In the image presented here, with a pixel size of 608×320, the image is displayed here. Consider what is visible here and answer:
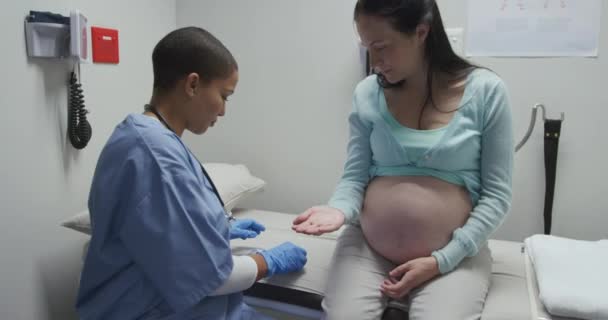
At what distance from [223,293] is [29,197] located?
0.69 metres

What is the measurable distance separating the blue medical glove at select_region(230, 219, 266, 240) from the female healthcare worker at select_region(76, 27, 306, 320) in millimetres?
268

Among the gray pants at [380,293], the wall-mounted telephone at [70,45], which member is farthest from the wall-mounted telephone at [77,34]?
the gray pants at [380,293]

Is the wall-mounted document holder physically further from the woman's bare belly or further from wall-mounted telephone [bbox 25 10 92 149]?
the woman's bare belly

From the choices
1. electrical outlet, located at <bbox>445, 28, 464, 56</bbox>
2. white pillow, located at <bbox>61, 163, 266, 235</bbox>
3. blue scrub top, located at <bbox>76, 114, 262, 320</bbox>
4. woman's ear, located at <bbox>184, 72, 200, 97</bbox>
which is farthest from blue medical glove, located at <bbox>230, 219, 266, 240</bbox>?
electrical outlet, located at <bbox>445, 28, 464, 56</bbox>

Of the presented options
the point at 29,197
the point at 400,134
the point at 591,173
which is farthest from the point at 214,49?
the point at 591,173

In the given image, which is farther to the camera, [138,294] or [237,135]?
[237,135]

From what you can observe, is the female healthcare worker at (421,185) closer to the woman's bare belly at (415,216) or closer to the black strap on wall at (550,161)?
the woman's bare belly at (415,216)

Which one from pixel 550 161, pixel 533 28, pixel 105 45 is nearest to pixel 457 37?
pixel 533 28

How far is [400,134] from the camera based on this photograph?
1.24 m

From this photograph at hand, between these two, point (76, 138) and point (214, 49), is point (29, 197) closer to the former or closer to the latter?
point (76, 138)

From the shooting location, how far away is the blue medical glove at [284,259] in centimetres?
126

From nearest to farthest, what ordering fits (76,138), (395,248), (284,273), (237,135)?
1. (395,248)
2. (284,273)
3. (76,138)
4. (237,135)

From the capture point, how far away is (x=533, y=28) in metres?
1.60

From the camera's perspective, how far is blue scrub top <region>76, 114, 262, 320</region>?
95 cm
